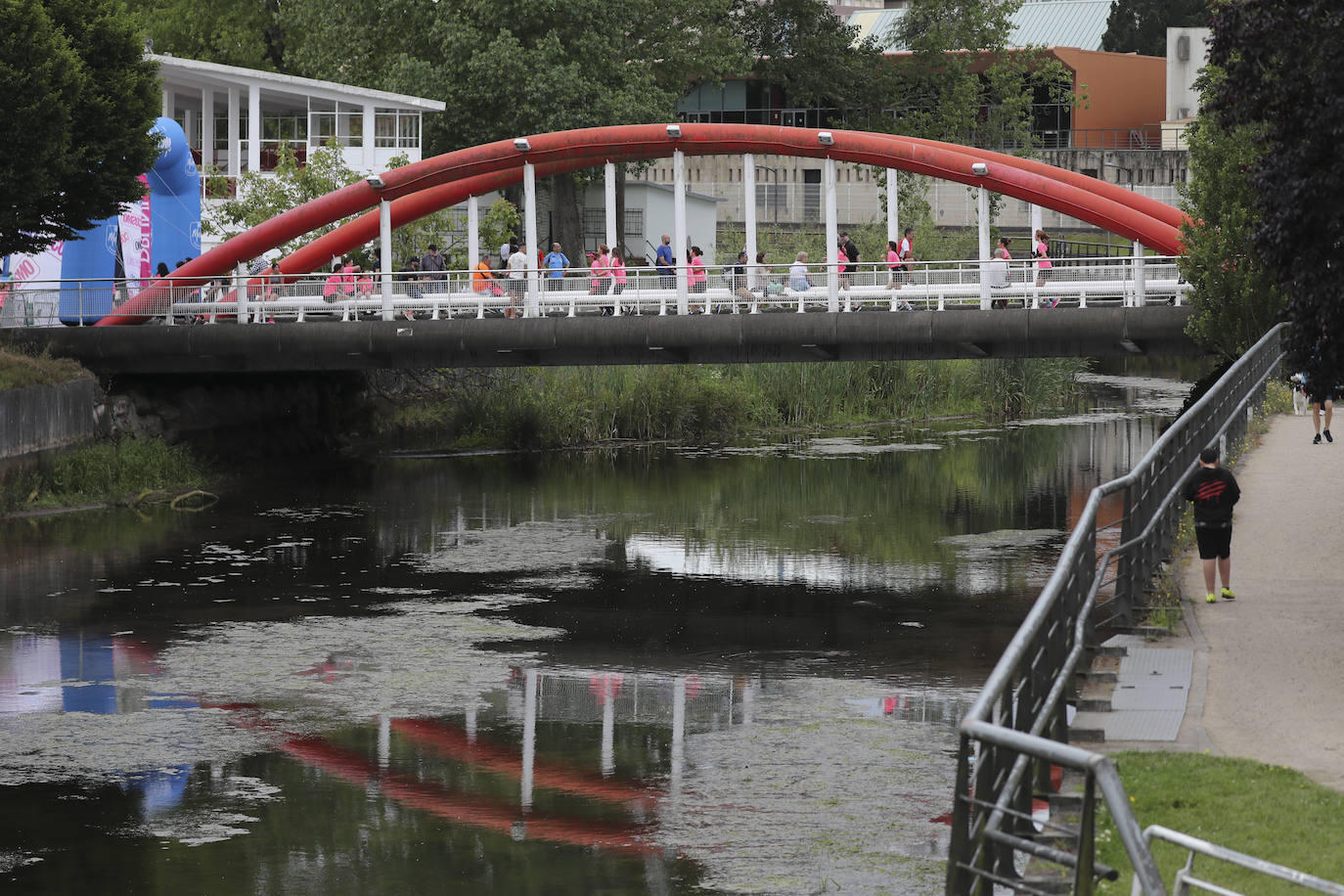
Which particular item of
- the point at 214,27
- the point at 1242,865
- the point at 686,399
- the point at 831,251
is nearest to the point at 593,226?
the point at 214,27

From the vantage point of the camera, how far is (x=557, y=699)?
57.2 feet

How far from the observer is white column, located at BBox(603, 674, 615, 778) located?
1492cm

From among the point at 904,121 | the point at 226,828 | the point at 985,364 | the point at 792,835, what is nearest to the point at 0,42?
the point at 226,828

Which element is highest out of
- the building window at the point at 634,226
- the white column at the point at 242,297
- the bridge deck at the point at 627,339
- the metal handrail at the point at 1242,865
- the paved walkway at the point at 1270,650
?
the building window at the point at 634,226

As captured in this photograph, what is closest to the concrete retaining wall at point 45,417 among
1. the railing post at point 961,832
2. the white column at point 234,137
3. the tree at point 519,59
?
the white column at point 234,137

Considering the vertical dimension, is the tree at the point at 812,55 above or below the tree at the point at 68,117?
above

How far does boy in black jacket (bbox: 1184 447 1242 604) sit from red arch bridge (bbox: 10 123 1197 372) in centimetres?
1398

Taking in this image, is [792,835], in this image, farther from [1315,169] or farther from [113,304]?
[113,304]

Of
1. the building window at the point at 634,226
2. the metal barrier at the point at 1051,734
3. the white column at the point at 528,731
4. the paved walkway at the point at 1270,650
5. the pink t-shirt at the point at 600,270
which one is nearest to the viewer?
the metal barrier at the point at 1051,734

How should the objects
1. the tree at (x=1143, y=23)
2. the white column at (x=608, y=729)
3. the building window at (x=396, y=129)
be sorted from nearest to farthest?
the white column at (x=608, y=729), the building window at (x=396, y=129), the tree at (x=1143, y=23)

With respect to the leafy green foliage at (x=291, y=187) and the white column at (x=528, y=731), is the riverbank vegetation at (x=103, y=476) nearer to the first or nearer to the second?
the leafy green foliage at (x=291, y=187)

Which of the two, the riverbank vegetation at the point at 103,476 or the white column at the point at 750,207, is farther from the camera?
the white column at the point at 750,207

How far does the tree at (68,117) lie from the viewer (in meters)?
29.7

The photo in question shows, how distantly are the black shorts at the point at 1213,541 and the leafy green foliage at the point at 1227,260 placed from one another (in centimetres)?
1459
